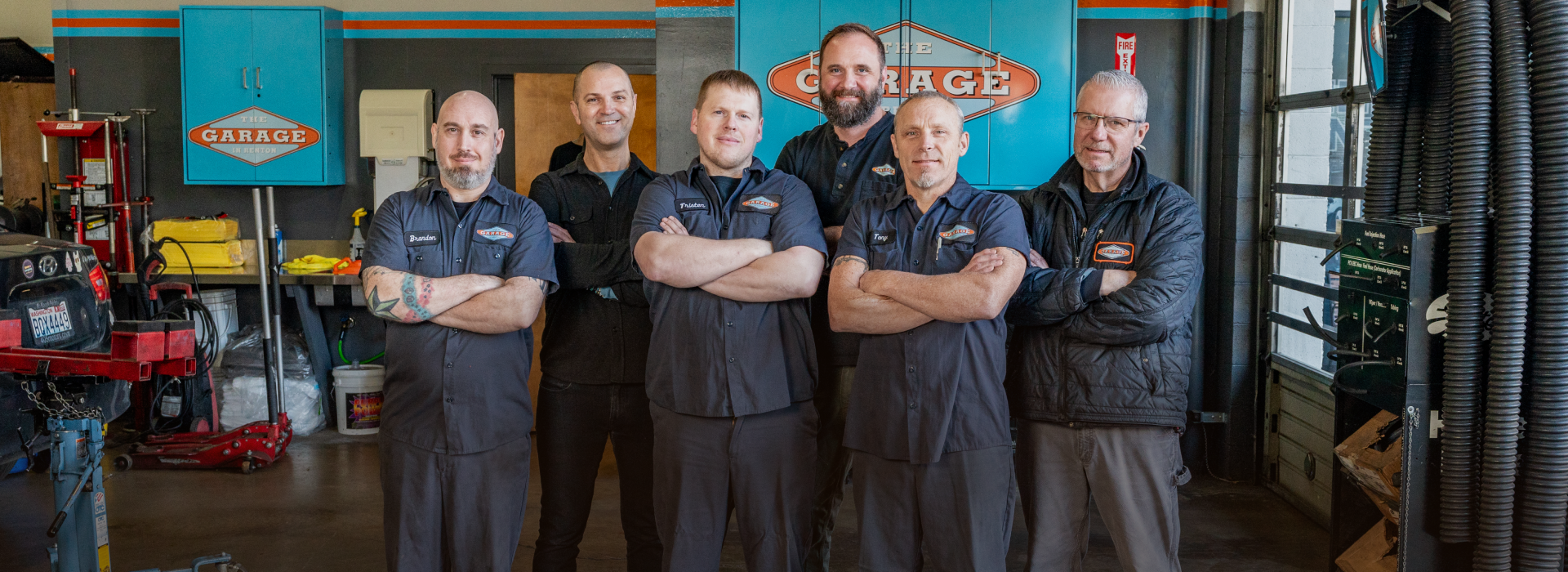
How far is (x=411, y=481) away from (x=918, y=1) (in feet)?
10.4

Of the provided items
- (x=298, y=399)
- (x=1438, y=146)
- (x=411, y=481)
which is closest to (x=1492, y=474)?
(x=1438, y=146)

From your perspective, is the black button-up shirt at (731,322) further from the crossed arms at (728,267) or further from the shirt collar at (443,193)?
the shirt collar at (443,193)

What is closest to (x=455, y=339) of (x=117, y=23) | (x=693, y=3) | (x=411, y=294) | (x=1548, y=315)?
(x=411, y=294)

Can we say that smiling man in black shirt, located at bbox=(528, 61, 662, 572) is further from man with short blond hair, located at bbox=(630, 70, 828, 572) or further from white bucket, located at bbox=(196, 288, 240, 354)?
white bucket, located at bbox=(196, 288, 240, 354)

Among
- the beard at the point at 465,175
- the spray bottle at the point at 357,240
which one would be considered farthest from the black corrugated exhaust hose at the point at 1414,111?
the spray bottle at the point at 357,240

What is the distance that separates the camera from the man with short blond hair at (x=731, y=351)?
247 cm

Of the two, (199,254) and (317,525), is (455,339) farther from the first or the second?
(199,254)

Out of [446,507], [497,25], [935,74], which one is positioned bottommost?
[446,507]

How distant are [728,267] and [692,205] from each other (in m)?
0.25

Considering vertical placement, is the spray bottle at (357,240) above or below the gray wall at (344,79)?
below

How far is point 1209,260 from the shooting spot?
Answer: 194 inches

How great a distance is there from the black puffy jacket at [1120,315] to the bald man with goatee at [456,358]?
1.28 m

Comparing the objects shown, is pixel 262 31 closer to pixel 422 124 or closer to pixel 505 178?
pixel 422 124

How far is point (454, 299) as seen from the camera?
2533 mm
